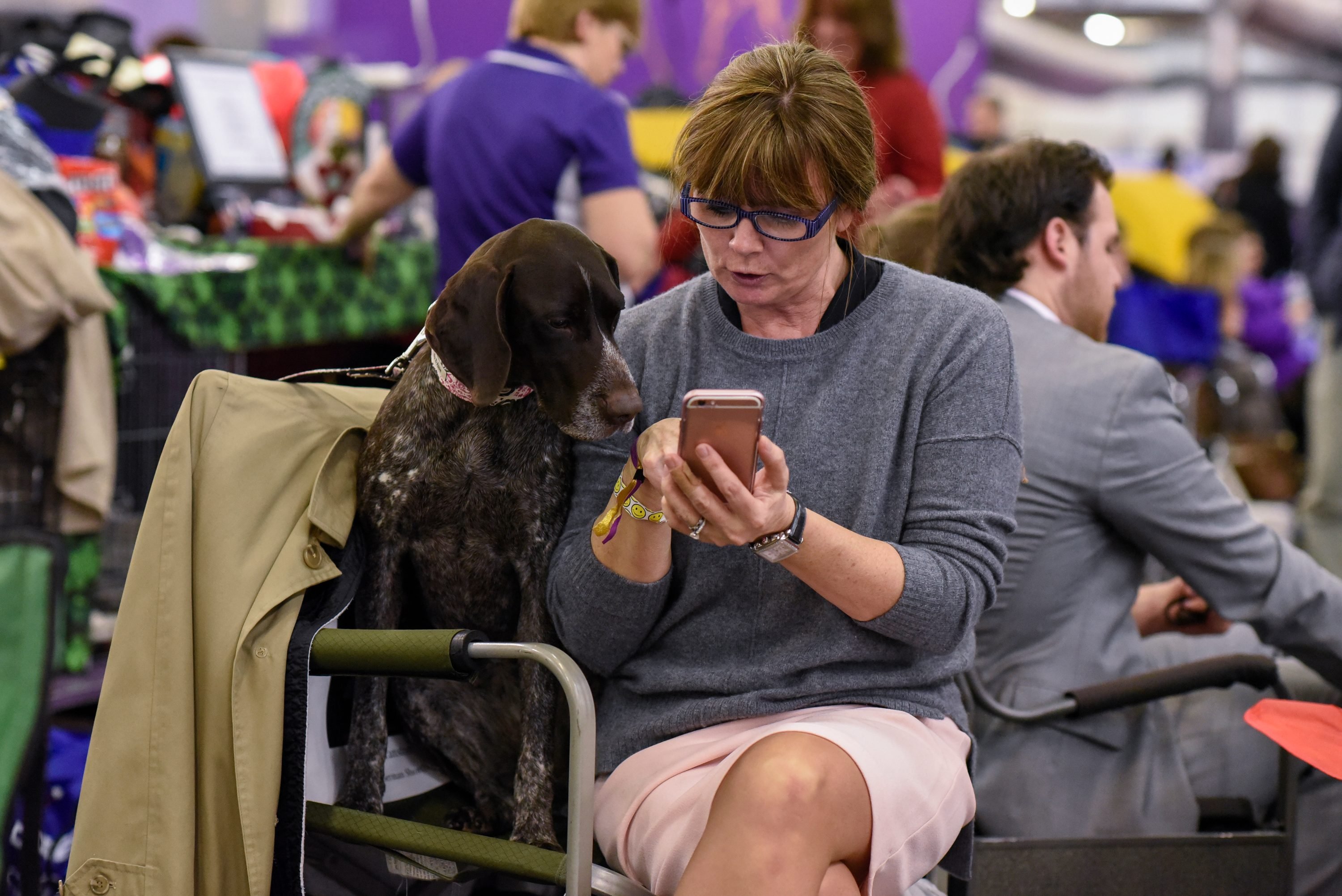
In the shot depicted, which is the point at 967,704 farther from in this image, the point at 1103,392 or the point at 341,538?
the point at 341,538

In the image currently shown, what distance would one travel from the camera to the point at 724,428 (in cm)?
131

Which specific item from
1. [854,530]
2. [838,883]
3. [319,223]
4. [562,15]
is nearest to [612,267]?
[854,530]

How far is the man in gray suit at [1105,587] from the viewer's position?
1.88m

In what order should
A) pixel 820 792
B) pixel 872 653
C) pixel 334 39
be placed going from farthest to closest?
pixel 334 39
pixel 872 653
pixel 820 792

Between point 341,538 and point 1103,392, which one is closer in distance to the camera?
point 341,538

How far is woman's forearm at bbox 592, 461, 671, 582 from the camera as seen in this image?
1522 millimetres

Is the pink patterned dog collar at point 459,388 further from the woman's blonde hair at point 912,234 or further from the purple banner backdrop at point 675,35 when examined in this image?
the purple banner backdrop at point 675,35

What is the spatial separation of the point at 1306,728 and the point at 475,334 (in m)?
1.12

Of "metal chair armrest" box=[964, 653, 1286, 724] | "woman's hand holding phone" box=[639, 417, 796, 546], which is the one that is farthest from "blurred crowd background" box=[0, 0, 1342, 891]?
"metal chair armrest" box=[964, 653, 1286, 724]

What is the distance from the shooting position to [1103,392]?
189cm

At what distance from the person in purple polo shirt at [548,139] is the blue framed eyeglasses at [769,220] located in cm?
127

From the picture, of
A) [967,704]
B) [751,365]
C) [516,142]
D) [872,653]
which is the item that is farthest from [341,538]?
[516,142]

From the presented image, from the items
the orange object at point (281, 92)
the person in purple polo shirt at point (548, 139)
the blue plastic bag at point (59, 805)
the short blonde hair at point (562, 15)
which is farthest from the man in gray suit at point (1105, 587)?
the orange object at point (281, 92)

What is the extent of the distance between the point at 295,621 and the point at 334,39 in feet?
19.5
